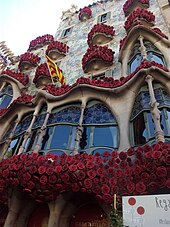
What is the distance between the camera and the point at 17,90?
1432 centimetres

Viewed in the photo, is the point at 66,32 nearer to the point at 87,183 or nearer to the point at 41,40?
the point at 41,40

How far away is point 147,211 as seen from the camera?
3.32 m

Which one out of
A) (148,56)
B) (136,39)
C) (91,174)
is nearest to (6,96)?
(136,39)

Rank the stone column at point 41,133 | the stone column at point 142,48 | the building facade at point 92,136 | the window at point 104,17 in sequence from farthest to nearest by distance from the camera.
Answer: the window at point 104,17
the stone column at point 142,48
the stone column at point 41,133
the building facade at point 92,136

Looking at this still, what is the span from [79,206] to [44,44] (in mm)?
17515

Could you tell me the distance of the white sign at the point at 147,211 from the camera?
3148mm

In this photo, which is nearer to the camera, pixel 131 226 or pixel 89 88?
pixel 131 226

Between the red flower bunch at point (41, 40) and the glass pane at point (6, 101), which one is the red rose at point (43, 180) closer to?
the glass pane at point (6, 101)

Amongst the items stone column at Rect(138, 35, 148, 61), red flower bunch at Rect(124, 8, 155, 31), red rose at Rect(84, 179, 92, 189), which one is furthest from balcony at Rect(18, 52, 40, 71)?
red rose at Rect(84, 179, 92, 189)

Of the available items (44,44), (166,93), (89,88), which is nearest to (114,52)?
(89,88)

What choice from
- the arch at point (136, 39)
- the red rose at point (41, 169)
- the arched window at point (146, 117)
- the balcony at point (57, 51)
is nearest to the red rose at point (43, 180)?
the red rose at point (41, 169)

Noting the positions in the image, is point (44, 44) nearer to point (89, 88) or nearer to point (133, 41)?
point (133, 41)

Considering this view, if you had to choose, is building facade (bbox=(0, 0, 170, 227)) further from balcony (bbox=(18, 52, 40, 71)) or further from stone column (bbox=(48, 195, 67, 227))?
balcony (bbox=(18, 52, 40, 71))

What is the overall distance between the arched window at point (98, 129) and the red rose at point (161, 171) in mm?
2739
